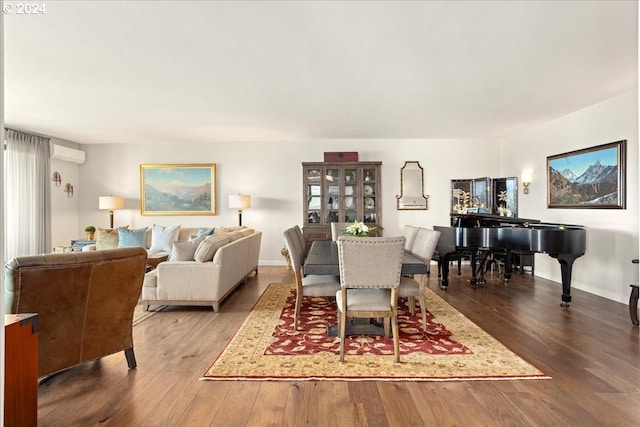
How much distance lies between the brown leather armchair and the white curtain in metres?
4.62

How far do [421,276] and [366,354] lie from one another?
0.97 meters

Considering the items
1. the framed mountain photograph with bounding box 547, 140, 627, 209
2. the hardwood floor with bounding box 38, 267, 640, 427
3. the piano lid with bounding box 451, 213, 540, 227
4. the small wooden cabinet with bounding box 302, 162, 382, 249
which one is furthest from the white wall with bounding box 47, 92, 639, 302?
the hardwood floor with bounding box 38, 267, 640, 427

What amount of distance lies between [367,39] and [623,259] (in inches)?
162

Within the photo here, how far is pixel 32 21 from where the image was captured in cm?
263

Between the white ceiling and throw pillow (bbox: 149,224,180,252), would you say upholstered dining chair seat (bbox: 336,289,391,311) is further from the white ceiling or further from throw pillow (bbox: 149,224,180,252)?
throw pillow (bbox: 149,224,180,252)

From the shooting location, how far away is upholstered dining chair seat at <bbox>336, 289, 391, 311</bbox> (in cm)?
274

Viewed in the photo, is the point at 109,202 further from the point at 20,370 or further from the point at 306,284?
the point at 20,370

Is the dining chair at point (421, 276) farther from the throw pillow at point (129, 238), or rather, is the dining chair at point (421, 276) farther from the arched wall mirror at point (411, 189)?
the throw pillow at point (129, 238)

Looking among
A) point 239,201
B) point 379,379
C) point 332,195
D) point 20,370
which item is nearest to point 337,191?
point 332,195

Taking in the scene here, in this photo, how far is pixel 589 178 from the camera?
15.7ft

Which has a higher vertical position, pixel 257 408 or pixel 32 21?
pixel 32 21

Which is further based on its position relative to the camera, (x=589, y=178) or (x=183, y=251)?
(x=589, y=178)

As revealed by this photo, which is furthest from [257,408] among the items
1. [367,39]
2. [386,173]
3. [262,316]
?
[386,173]

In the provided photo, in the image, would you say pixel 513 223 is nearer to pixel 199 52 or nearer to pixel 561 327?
pixel 561 327
